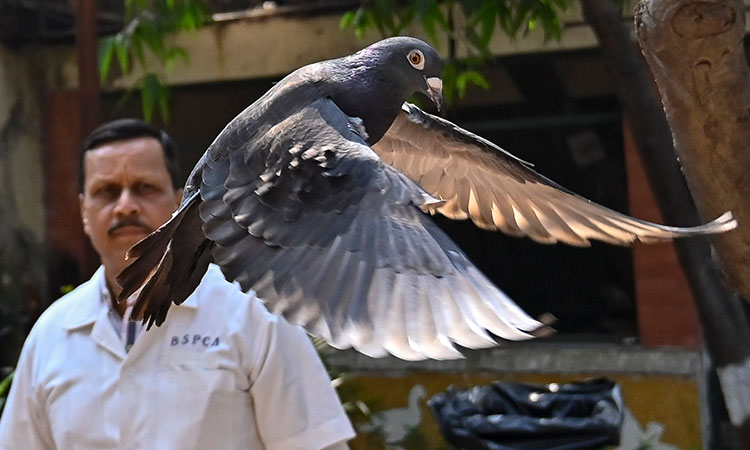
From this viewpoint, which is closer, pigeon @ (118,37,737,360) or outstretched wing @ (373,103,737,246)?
pigeon @ (118,37,737,360)

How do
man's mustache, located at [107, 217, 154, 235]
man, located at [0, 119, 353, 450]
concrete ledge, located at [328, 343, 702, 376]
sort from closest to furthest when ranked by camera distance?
man, located at [0, 119, 353, 450], man's mustache, located at [107, 217, 154, 235], concrete ledge, located at [328, 343, 702, 376]

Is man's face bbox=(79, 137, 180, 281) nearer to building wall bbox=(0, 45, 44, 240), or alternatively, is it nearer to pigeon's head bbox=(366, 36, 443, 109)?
pigeon's head bbox=(366, 36, 443, 109)

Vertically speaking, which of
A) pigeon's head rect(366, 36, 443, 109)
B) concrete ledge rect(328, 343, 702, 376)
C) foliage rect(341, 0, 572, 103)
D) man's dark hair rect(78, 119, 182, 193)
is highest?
foliage rect(341, 0, 572, 103)

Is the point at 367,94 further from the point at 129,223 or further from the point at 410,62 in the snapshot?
the point at 129,223

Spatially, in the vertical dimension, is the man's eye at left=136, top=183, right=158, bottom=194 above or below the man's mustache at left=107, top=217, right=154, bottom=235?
above

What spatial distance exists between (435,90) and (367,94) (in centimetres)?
17

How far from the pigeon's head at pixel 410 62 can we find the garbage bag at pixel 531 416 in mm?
1565

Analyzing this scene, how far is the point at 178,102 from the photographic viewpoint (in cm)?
577

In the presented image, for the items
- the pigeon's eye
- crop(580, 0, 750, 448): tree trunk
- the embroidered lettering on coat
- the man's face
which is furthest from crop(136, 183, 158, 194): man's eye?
crop(580, 0, 750, 448): tree trunk

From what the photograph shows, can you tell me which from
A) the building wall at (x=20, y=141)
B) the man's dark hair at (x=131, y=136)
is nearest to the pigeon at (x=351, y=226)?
the man's dark hair at (x=131, y=136)

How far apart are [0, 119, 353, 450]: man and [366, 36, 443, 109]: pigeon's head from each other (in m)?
0.54

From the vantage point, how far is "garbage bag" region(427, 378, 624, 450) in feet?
10.8

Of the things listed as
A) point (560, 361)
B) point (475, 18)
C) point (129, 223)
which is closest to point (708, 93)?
point (129, 223)

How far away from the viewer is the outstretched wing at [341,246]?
1.48m
